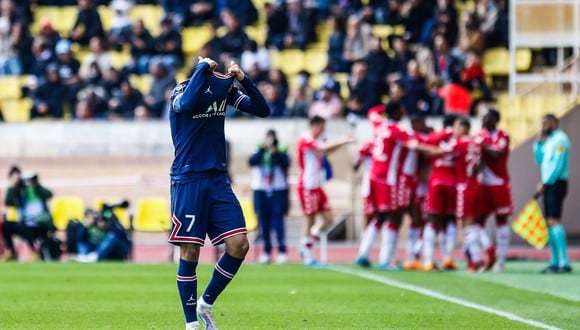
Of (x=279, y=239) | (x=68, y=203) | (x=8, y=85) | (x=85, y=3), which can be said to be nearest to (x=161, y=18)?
(x=85, y=3)

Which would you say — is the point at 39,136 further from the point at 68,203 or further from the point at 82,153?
the point at 68,203

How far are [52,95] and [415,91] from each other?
807cm

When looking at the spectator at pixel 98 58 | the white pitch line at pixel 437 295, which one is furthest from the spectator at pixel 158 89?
the white pitch line at pixel 437 295

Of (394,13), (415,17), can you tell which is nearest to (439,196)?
(415,17)

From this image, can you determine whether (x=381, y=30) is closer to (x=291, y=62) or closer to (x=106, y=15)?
(x=291, y=62)

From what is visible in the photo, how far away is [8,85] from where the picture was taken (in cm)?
3241

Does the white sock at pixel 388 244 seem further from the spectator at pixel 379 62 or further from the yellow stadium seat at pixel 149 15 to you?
the yellow stadium seat at pixel 149 15

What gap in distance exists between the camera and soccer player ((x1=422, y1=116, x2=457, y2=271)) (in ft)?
66.6

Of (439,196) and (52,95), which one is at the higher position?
(52,95)

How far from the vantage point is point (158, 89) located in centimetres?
3039

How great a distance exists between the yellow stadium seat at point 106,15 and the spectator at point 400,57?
7.64 metres

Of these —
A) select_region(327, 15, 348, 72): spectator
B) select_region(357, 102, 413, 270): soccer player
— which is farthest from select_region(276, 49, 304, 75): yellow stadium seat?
select_region(357, 102, 413, 270): soccer player

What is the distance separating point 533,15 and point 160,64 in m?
8.10

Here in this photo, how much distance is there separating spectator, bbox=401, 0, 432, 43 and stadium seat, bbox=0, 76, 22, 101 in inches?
345
